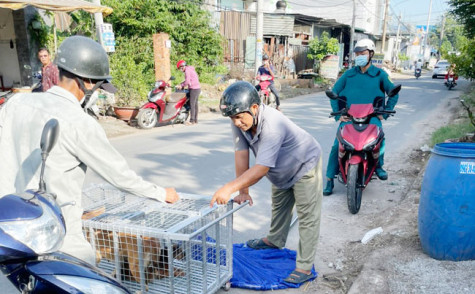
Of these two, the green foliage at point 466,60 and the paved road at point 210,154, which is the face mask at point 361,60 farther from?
the green foliage at point 466,60

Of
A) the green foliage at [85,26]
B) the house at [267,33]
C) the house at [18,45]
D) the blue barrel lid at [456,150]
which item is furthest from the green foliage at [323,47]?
the blue barrel lid at [456,150]

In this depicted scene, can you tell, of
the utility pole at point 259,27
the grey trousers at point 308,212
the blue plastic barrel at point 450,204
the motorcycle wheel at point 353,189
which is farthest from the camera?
the utility pole at point 259,27

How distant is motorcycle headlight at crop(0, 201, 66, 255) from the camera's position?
141cm

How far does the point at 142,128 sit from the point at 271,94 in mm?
4216

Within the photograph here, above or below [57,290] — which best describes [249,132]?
above

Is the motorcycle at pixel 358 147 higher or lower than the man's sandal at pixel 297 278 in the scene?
higher

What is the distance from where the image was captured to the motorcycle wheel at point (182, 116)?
9.96 m

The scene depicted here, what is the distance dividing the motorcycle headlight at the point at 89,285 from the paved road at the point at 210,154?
1.54 m

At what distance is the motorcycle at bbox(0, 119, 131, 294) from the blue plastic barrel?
2.44 meters

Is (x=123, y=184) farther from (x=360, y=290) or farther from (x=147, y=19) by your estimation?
(x=147, y=19)

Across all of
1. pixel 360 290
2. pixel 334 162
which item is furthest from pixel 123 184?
pixel 334 162

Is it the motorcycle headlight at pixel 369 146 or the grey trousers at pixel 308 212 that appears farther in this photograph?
the motorcycle headlight at pixel 369 146

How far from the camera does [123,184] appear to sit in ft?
6.70

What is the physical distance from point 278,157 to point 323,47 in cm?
2047
